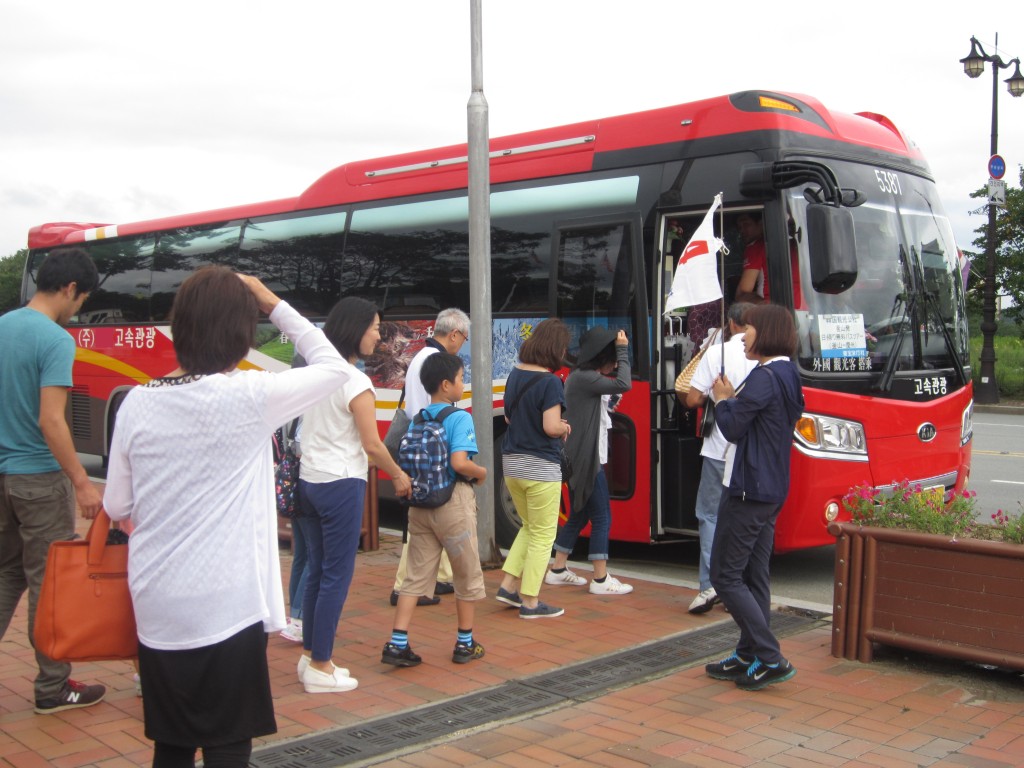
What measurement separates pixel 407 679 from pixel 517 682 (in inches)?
22.0

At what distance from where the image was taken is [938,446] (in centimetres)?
776

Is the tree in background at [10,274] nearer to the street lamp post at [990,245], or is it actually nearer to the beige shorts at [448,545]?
the street lamp post at [990,245]

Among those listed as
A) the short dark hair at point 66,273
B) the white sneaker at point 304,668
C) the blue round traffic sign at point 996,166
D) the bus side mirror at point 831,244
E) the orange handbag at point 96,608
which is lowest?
the white sneaker at point 304,668

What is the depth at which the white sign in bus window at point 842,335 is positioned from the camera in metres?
7.26

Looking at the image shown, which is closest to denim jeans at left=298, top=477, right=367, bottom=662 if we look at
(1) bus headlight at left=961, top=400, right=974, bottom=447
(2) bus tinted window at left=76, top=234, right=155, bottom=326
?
(1) bus headlight at left=961, top=400, right=974, bottom=447

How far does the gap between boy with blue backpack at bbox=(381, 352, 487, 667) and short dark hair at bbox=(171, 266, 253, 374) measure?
2.60 meters

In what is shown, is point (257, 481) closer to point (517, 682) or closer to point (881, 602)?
point (517, 682)

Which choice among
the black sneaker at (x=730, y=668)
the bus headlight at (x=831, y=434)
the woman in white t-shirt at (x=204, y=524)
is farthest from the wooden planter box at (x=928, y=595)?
the woman in white t-shirt at (x=204, y=524)

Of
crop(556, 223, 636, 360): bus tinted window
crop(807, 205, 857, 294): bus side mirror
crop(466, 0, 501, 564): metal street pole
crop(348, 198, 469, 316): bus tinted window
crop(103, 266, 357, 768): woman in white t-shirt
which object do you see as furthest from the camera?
crop(348, 198, 469, 316): bus tinted window

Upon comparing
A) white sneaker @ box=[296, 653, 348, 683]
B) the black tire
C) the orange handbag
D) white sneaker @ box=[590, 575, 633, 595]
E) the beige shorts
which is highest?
the orange handbag

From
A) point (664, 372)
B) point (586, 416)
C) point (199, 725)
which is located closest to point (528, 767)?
point (199, 725)

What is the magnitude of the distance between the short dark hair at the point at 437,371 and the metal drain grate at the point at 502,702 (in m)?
1.56

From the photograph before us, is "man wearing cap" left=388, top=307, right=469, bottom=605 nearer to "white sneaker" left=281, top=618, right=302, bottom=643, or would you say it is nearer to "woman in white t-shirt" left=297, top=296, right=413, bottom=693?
"white sneaker" left=281, top=618, right=302, bottom=643

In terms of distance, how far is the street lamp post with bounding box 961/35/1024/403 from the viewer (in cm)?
2409
